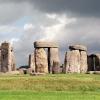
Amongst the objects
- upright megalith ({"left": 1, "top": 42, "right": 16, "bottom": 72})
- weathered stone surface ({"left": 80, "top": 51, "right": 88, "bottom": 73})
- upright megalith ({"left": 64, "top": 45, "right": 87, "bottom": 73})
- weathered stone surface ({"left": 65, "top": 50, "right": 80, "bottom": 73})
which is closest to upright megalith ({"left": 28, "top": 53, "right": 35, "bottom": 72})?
upright megalith ({"left": 1, "top": 42, "right": 16, "bottom": 72})

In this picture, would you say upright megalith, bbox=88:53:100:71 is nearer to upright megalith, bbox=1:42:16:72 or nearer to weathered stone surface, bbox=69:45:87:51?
weathered stone surface, bbox=69:45:87:51

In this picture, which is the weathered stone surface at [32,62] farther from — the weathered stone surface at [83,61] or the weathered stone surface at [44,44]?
the weathered stone surface at [83,61]

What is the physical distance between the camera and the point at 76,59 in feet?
198

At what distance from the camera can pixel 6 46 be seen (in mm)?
60719

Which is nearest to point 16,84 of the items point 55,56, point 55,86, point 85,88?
point 55,86

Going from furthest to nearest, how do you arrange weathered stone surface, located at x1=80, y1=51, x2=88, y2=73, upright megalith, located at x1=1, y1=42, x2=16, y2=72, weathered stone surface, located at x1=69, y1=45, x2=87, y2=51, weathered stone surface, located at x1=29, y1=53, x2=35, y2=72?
weathered stone surface, located at x1=80, y1=51, x2=88, y2=73, weathered stone surface, located at x1=69, y1=45, x2=87, y2=51, upright megalith, located at x1=1, y1=42, x2=16, y2=72, weathered stone surface, located at x1=29, y1=53, x2=35, y2=72

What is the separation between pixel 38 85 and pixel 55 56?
27.8 m

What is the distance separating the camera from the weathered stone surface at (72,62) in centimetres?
5797

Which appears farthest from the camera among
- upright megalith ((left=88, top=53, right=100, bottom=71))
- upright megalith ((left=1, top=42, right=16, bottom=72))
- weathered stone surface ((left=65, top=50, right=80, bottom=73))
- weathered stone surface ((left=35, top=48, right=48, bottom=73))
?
upright megalith ((left=88, top=53, right=100, bottom=71))

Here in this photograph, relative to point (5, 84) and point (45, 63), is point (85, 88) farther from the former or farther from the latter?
point (45, 63)

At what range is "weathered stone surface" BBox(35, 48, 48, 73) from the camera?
5835 cm

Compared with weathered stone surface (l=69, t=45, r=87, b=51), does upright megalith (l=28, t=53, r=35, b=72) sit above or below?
below

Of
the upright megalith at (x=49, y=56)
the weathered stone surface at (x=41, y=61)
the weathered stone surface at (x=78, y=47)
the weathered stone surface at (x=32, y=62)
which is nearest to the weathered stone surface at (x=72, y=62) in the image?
the weathered stone surface at (x=78, y=47)

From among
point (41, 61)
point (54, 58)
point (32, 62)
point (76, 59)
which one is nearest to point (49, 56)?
point (54, 58)
